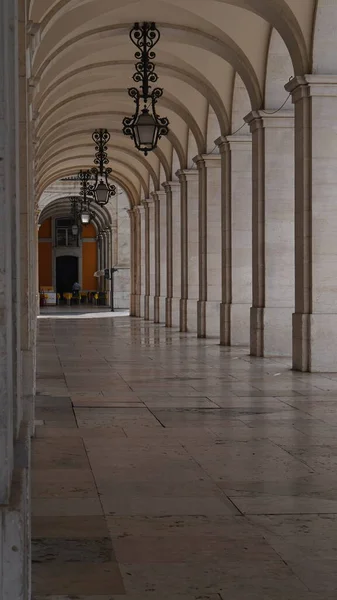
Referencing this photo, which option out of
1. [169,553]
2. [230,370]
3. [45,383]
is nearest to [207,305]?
[230,370]

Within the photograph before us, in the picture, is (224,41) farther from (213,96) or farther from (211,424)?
(211,424)

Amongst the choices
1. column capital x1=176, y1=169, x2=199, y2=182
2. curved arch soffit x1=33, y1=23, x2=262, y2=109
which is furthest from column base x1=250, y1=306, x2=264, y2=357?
column capital x1=176, y1=169, x2=199, y2=182

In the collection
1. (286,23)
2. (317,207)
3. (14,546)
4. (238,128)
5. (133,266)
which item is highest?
(286,23)

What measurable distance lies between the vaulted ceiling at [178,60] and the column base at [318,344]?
366 cm

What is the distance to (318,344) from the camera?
47.9 feet

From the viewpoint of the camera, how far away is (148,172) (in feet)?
120

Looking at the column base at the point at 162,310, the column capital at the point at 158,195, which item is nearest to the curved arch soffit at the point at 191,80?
the column capital at the point at 158,195

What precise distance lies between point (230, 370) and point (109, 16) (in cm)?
690

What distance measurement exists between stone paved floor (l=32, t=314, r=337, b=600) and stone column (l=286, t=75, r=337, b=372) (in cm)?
233

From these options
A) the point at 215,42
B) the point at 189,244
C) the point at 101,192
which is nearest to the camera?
the point at 215,42

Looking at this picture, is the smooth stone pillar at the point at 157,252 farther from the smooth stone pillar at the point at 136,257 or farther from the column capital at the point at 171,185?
the smooth stone pillar at the point at 136,257

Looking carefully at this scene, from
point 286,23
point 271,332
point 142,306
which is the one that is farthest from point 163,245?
point 286,23

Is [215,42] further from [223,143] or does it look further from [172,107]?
[172,107]

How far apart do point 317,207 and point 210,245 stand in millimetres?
9548
